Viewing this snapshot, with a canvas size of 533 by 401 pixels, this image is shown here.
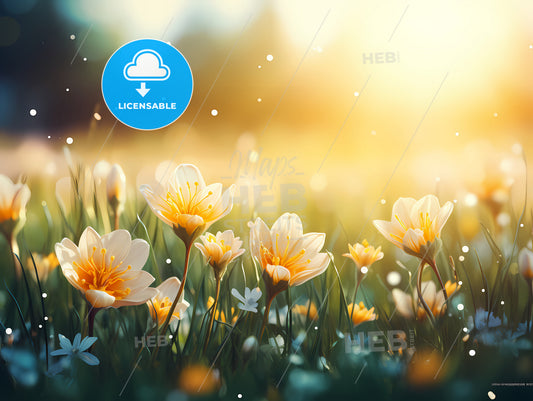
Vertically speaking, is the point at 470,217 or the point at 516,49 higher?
the point at 516,49

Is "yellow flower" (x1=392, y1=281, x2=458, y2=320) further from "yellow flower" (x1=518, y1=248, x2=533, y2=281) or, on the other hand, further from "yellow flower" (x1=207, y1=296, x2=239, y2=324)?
"yellow flower" (x1=207, y1=296, x2=239, y2=324)

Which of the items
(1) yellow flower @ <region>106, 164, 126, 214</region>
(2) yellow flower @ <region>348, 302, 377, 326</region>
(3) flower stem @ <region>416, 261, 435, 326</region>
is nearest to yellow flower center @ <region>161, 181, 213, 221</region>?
(1) yellow flower @ <region>106, 164, 126, 214</region>

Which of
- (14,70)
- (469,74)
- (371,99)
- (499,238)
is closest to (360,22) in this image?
(371,99)

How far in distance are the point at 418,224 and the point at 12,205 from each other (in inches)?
37.9

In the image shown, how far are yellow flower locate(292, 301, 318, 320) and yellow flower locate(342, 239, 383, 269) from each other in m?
0.15

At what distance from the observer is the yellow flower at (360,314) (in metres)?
1.06

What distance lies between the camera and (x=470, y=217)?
1.07 metres

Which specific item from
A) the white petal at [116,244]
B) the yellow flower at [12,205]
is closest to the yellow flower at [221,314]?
the white petal at [116,244]

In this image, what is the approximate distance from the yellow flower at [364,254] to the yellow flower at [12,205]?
771 mm

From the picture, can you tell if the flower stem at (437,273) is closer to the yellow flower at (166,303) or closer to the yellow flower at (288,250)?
the yellow flower at (288,250)

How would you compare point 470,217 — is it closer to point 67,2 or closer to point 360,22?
point 360,22

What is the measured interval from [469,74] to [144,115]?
0.79 m

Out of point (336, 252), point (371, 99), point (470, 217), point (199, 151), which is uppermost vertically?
point (371, 99)

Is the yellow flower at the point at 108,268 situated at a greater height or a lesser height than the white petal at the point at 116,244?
lesser
